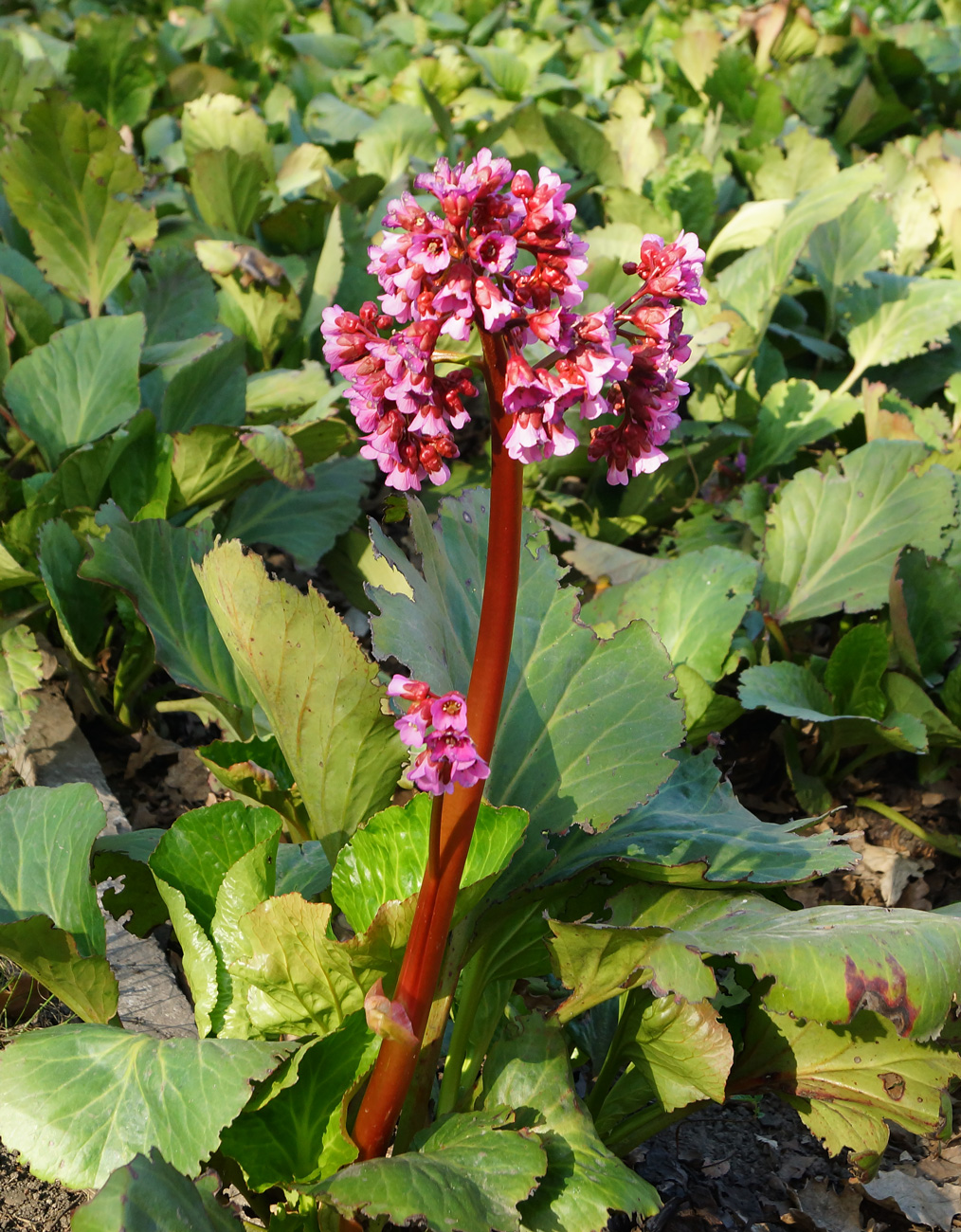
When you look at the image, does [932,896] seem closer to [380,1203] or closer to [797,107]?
[380,1203]

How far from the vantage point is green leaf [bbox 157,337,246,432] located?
2.75 m

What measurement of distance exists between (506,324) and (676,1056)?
3.15 feet

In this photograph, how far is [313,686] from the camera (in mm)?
1507

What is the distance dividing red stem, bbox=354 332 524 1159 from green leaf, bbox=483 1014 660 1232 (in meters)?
0.18

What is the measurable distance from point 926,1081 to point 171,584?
5.01 feet

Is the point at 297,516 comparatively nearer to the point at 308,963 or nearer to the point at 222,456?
the point at 222,456

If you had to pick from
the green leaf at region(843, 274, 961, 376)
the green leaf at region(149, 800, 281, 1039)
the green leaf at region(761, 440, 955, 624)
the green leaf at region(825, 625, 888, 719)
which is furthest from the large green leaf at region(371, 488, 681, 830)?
the green leaf at region(843, 274, 961, 376)

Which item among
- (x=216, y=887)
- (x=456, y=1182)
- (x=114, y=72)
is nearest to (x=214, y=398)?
(x=216, y=887)

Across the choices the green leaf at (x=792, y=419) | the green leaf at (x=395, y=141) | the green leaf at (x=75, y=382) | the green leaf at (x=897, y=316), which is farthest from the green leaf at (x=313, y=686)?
the green leaf at (x=395, y=141)

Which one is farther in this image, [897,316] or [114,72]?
[114,72]

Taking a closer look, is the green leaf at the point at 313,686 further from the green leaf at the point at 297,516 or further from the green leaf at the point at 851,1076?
the green leaf at the point at 297,516

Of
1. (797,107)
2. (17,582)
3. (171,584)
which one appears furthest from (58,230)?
(797,107)

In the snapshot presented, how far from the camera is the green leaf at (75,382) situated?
2.56 meters

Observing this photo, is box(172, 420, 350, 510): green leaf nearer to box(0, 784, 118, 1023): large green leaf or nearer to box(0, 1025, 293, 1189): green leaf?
box(0, 784, 118, 1023): large green leaf
